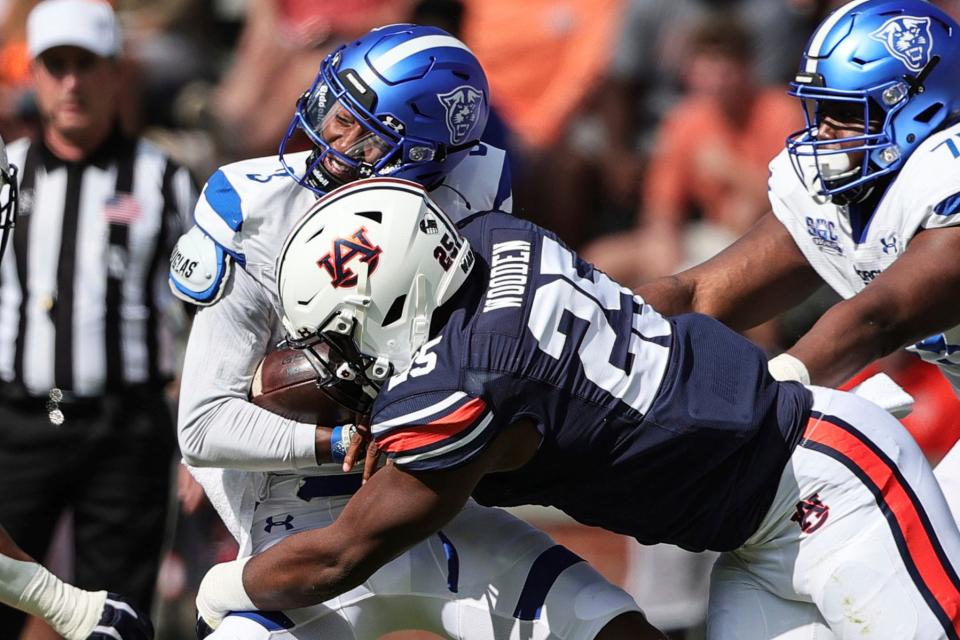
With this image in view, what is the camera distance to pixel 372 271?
282cm

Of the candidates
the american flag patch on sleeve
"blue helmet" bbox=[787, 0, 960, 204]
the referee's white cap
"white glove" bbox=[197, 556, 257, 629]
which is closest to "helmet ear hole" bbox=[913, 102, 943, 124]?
"blue helmet" bbox=[787, 0, 960, 204]

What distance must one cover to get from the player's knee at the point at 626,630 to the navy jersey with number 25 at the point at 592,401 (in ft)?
0.71

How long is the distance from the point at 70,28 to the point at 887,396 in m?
2.97

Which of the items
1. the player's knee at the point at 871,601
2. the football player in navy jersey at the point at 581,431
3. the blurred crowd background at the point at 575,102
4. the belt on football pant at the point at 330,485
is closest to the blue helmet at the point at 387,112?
the football player in navy jersey at the point at 581,431

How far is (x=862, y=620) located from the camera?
299 centimetres

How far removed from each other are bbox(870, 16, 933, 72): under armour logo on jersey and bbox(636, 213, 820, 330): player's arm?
57 centimetres

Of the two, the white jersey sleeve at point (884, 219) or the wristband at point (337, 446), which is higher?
the white jersey sleeve at point (884, 219)

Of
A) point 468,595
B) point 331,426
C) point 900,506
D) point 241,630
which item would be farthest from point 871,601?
point 241,630

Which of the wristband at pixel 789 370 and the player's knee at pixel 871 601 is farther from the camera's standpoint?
the wristband at pixel 789 370

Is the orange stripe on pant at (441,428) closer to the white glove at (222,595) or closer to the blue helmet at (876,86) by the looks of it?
the white glove at (222,595)

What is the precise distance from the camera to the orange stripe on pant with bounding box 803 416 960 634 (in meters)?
2.99

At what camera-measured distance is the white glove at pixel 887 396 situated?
3.34 m

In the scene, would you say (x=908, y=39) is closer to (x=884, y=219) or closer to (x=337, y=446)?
(x=884, y=219)

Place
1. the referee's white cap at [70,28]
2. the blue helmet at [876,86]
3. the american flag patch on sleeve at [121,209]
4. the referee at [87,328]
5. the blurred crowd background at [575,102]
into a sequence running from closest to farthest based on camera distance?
the blue helmet at [876,86], the referee at [87,328], the american flag patch on sleeve at [121,209], the referee's white cap at [70,28], the blurred crowd background at [575,102]
